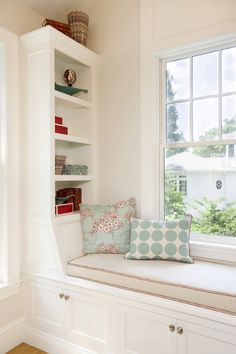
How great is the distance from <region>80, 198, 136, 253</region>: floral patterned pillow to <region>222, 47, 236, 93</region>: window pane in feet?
3.94

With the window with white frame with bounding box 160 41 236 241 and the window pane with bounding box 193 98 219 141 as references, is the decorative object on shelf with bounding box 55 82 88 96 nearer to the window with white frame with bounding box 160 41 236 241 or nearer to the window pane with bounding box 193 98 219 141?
the window with white frame with bounding box 160 41 236 241

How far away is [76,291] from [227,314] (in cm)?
101

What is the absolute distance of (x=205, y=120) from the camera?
2188 millimetres

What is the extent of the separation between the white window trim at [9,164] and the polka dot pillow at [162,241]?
0.91 m

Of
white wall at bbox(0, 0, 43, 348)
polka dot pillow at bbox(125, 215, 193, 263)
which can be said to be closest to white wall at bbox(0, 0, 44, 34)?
white wall at bbox(0, 0, 43, 348)

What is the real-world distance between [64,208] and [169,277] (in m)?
0.98

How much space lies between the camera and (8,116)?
6.98 ft

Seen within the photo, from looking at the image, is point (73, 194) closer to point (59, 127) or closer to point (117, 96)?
point (59, 127)

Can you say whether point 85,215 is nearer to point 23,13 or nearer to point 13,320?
point 13,320

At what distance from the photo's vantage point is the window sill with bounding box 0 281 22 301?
2.08 meters

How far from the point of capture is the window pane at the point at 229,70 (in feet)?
6.82

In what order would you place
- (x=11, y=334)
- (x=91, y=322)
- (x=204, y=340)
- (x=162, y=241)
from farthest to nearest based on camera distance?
1. (x=11, y=334)
2. (x=162, y=241)
3. (x=91, y=322)
4. (x=204, y=340)

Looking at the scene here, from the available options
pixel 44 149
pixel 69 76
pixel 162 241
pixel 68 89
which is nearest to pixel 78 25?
pixel 69 76

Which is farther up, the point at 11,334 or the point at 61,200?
the point at 61,200
